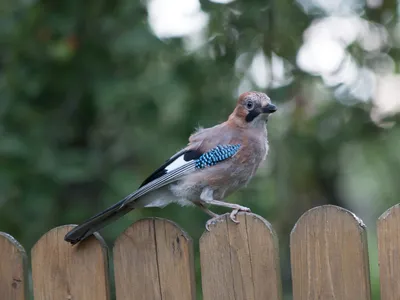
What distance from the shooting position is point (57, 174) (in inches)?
201

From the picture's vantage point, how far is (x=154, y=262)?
3037mm

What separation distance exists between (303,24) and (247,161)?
165cm

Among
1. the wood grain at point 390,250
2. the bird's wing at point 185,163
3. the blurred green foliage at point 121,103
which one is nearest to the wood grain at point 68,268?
the bird's wing at point 185,163

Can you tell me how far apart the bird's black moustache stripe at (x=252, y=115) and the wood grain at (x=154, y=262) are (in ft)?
3.70

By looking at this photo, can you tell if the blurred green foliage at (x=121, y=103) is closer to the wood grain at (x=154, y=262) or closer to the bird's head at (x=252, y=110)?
the bird's head at (x=252, y=110)

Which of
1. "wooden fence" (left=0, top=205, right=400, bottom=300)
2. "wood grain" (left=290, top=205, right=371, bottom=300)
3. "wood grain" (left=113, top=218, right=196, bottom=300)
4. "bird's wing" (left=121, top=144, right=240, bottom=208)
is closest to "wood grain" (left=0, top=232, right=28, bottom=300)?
"wooden fence" (left=0, top=205, right=400, bottom=300)

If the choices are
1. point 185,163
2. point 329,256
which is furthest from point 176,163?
point 329,256

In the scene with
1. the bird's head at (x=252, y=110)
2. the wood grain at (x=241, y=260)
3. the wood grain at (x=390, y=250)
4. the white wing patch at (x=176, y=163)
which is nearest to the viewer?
the wood grain at (x=390, y=250)

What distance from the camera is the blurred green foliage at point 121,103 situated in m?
5.07

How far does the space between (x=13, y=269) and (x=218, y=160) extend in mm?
1199

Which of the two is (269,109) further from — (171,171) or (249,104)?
(171,171)

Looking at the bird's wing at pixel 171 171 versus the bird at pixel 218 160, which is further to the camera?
the bird at pixel 218 160

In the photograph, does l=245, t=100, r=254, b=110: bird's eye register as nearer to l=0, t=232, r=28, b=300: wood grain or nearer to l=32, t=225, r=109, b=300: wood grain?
l=32, t=225, r=109, b=300: wood grain

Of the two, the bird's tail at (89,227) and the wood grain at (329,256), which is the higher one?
the bird's tail at (89,227)
